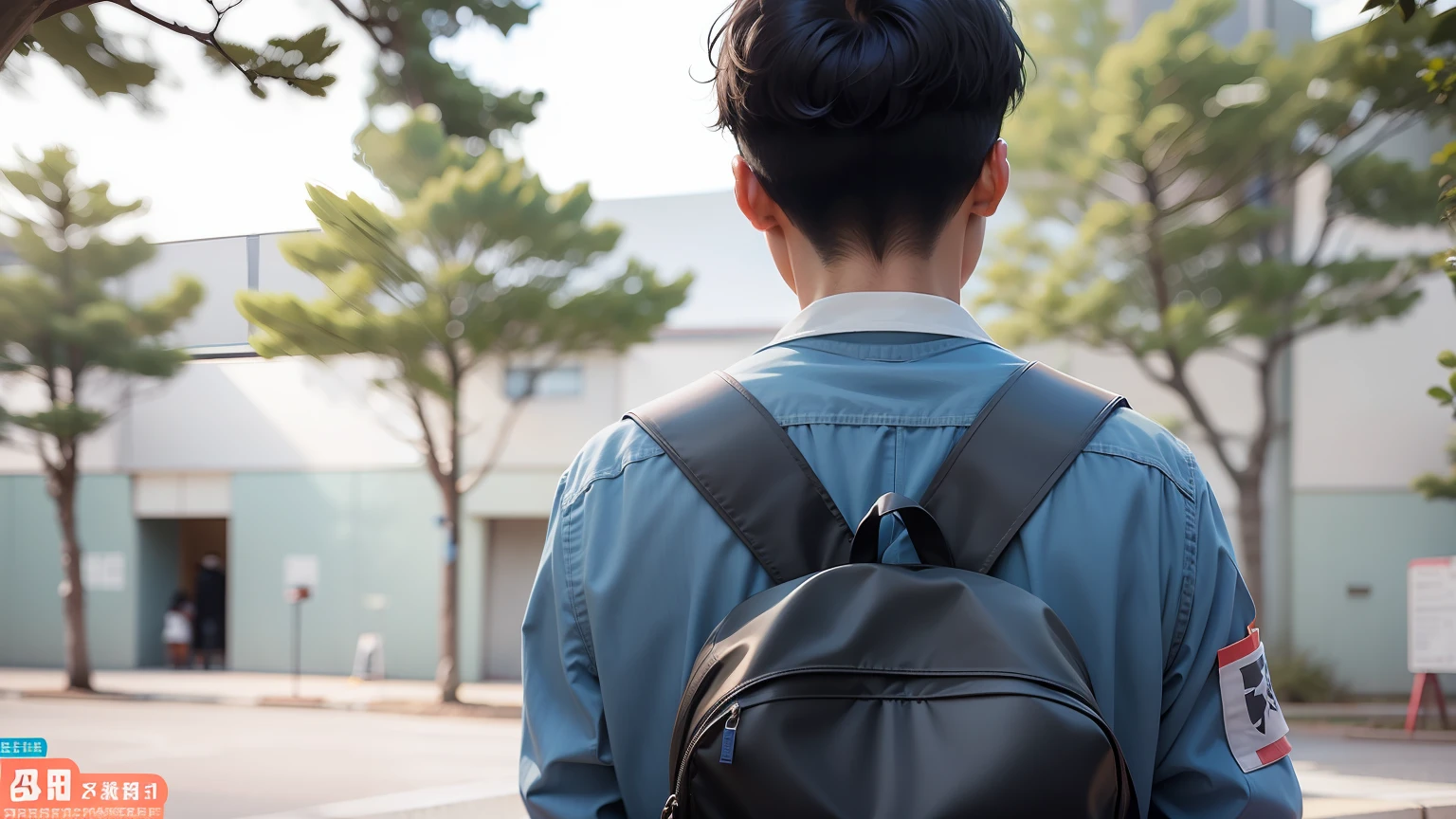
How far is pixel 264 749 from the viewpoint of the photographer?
744 cm

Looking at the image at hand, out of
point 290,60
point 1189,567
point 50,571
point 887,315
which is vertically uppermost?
point 290,60

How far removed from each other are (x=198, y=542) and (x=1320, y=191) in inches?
654

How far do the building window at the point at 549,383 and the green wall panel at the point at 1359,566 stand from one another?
872cm

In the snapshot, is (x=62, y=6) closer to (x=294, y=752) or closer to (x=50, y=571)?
(x=294, y=752)

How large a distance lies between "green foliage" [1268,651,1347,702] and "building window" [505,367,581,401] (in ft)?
28.4

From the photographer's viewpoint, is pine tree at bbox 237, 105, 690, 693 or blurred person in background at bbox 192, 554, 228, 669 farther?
blurred person in background at bbox 192, 554, 228, 669

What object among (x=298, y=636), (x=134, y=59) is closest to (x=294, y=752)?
(x=134, y=59)

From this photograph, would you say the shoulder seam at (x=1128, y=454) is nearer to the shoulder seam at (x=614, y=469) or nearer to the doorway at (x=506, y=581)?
the shoulder seam at (x=614, y=469)

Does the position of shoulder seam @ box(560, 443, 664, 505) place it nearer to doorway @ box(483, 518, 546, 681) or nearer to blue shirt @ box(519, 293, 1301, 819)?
blue shirt @ box(519, 293, 1301, 819)

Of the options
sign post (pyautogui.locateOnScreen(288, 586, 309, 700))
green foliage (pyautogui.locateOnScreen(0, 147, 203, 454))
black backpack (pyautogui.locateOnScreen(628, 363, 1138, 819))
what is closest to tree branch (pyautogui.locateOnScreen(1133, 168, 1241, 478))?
green foliage (pyautogui.locateOnScreen(0, 147, 203, 454))

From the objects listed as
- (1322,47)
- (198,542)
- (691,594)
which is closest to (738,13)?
(691,594)

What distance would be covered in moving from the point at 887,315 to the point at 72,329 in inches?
434

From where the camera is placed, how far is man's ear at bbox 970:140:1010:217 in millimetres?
896

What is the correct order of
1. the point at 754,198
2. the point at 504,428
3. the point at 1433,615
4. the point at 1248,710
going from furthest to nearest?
1. the point at 504,428
2. the point at 1433,615
3. the point at 754,198
4. the point at 1248,710
